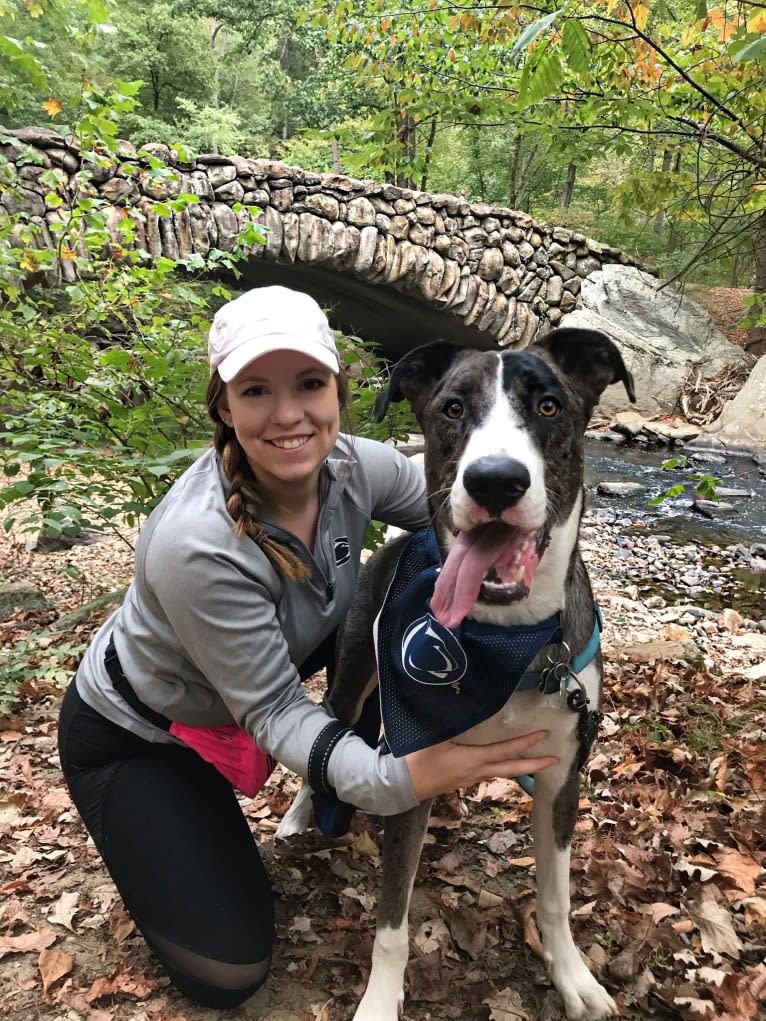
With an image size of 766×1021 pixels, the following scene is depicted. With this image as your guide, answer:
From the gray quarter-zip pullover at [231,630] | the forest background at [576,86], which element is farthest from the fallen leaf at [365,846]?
the forest background at [576,86]

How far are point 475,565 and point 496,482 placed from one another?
24 cm

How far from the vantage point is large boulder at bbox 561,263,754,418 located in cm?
1330

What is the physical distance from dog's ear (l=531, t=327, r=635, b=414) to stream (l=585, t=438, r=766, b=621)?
261 cm

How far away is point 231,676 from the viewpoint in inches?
73.6

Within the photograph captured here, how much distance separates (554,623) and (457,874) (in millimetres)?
1196

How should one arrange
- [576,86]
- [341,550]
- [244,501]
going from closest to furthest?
[244,501] < [341,550] < [576,86]

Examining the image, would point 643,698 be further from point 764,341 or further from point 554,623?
point 764,341

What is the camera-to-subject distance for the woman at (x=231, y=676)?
1.85m

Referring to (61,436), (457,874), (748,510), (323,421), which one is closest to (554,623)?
(323,421)

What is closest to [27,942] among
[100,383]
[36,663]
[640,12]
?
[36,663]

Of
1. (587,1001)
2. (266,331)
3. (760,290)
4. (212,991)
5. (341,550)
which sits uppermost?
(266,331)

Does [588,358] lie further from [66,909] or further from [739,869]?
[66,909]

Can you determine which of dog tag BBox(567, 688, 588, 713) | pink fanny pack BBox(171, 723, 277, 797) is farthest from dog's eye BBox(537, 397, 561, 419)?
pink fanny pack BBox(171, 723, 277, 797)

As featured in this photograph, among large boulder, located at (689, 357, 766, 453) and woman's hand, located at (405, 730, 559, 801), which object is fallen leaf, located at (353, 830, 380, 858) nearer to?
woman's hand, located at (405, 730, 559, 801)
